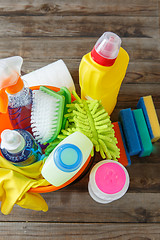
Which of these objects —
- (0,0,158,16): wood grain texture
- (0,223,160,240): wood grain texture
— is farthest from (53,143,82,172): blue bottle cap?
(0,0,158,16): wood grain texture

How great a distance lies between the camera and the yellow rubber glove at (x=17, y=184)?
0.41 meters

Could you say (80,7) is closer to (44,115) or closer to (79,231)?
(44,115)

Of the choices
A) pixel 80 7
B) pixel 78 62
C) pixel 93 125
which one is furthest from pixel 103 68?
pixel 80 7

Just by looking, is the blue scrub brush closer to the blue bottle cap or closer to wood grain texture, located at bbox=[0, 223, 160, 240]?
the blue bottle cap

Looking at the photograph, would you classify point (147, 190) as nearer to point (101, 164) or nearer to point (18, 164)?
point (101, 164)

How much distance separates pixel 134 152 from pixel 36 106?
0.78 ft

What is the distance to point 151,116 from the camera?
54 centimetres

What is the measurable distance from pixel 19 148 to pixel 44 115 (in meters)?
0.08

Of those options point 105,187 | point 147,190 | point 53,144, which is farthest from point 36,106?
point 147,190

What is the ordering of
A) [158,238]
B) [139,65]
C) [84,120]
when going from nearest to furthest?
[84,120], [158,238], [139,65]

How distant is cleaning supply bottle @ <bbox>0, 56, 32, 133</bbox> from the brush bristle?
2 cm

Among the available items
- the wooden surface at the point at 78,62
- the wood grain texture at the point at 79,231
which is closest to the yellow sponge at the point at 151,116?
the wooden surface at the point at 78,62

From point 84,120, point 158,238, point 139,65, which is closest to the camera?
point 84,120

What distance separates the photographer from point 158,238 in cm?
52
